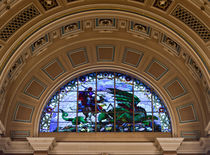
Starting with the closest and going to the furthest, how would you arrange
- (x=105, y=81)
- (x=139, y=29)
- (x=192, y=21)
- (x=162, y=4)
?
(x=192, y=21)
(x=162, y=4)
(x=139, y=29)
(x=105, y=81)

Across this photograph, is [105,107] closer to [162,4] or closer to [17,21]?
[162,4]

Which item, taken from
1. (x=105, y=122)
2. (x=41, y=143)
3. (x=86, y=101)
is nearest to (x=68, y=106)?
(x=86, y=101)

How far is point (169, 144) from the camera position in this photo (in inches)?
596

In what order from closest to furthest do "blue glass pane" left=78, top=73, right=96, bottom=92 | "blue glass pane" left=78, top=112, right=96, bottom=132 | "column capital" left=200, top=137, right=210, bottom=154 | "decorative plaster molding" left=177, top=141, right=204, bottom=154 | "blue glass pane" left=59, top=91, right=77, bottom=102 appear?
"column capital" left=200, top=137, right=210, bottom=154 < "decorative plaster molding" left=177, top=141, right=204, bottom=154 < "blue glass pane" left=78, top=112, right=96, bottom=132 < "blue glass pane" left=59, top=91, right=77, bottom=102 < "blue glass pane" left=78, top=73, right=96, bottom=92

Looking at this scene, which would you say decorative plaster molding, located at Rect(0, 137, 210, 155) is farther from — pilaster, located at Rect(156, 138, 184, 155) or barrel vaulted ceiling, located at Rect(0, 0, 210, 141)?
barrel vaulted ceiling, located at Rect(0, 0, 210, 141)

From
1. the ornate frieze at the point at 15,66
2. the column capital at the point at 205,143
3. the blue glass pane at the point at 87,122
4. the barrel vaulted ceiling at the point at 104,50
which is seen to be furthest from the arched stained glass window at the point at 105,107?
the ornate frieze at the point at 15,66

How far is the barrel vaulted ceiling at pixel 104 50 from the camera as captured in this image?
13.1 m

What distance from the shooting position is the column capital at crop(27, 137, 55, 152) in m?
15.1

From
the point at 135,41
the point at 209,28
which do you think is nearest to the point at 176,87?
the point at 135,41

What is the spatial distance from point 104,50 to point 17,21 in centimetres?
513

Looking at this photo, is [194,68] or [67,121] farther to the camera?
[67,121]

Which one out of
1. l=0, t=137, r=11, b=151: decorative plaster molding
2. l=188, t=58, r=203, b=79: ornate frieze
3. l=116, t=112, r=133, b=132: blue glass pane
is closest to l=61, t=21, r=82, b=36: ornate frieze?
l=116, t=112, r=133, b=132: blue glass pane

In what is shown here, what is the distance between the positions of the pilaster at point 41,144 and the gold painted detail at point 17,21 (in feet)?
15.9

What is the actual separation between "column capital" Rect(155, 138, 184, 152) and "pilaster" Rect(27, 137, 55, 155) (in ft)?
16.1
